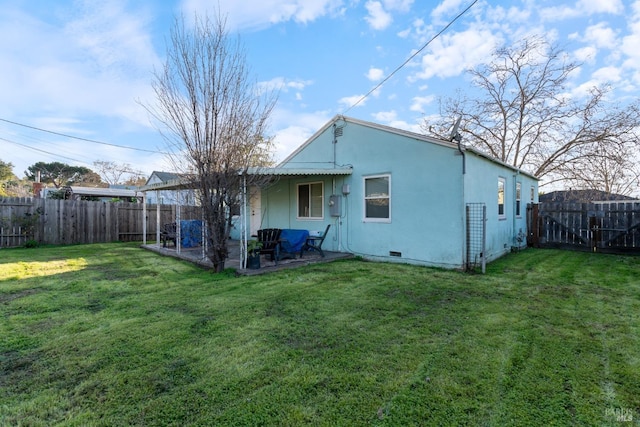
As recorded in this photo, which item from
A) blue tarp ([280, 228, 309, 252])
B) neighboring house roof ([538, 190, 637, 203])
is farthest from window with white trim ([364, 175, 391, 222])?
neighboring house roof ([538, 190, 637, 203])

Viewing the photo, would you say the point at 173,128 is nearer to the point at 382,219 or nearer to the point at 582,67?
the point at 382,219

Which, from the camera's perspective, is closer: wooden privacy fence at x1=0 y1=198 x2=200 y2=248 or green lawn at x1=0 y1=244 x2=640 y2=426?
green lawn at x1=0 y1=244 x2=640 y2=426

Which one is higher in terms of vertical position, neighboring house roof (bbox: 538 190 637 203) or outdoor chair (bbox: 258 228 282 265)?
neighboring house roof (bbox: 538 190 637 203)

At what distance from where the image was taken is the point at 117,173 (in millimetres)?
35031

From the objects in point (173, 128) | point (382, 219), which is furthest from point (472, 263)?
point (173, 128)

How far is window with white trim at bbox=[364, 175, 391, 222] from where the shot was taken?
7801 millimetres

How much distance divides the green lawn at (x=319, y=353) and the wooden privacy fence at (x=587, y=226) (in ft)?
16.6

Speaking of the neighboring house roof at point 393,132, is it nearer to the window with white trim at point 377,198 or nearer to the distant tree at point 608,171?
the window with white trim at point 377,198

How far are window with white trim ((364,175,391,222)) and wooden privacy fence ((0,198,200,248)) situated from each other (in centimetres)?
1022

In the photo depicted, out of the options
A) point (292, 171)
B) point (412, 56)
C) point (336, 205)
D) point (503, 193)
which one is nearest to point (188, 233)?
point (292, 171)

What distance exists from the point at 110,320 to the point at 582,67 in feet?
63.5

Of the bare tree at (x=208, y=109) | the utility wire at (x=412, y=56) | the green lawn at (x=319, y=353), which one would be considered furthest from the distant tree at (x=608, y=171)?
the bare tree at (x=208, y=109)

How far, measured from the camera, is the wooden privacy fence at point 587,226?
30.2 ft

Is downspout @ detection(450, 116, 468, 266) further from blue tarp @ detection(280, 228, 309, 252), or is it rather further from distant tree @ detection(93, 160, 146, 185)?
distant tree @ detection(93, 160, 146, 185)
